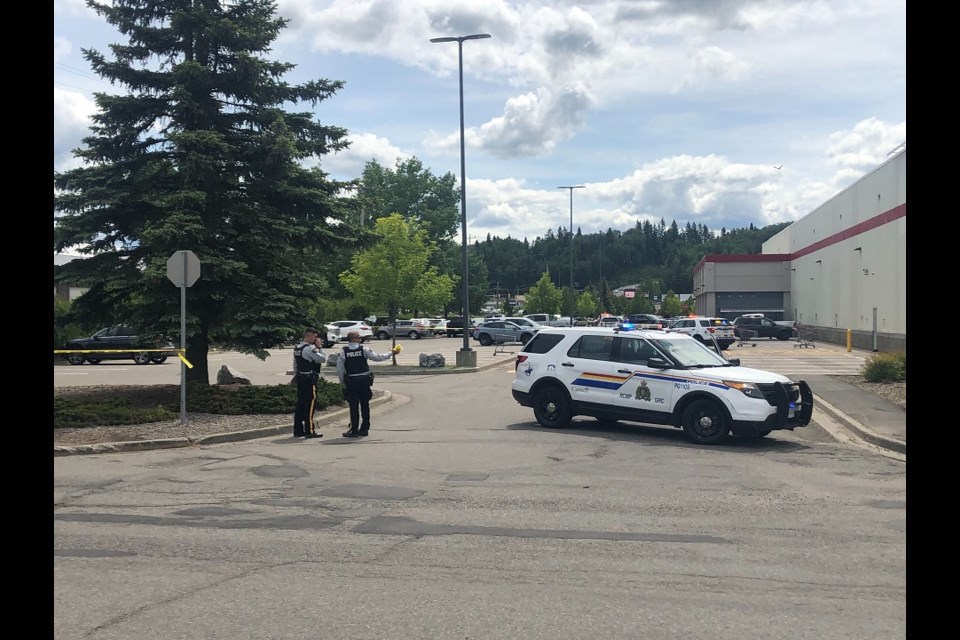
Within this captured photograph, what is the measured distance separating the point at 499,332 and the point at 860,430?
3661 cm

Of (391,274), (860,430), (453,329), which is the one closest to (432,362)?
(391,274)

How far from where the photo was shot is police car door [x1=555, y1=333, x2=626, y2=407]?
1370 centimetres

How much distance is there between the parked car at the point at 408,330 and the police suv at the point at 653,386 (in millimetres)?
49014

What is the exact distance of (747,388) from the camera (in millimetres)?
12320

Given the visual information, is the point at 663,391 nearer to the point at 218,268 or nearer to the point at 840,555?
the point at 840,555

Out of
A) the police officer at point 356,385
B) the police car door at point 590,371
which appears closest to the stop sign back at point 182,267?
the police officer at point 356,385

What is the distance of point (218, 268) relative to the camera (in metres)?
16.3

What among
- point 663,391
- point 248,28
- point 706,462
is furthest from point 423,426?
point 248,28

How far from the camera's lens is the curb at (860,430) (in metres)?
12.6

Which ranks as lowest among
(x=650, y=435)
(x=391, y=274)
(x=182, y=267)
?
(x=650, y=435)

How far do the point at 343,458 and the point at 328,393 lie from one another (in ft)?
19.3

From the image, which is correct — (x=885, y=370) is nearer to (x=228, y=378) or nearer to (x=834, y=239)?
(x=228, y=378)

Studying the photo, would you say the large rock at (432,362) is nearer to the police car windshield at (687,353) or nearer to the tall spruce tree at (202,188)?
the tall spruce tree at (202,188)

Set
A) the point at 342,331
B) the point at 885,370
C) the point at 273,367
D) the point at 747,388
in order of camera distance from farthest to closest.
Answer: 1. the point at 342,331
2. the point at 273,367
3. the point at 885,370
4. the point at 747,388
